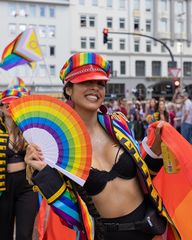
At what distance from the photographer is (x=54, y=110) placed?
204 cm

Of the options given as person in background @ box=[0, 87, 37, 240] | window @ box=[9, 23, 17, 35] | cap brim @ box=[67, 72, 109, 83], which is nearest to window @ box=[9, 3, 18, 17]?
window @ box=[9, 23, 17, 35]

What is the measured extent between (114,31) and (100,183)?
4992 centimetres

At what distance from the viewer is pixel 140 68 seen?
51969 mm

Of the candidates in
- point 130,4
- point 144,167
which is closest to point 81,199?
point 144,167

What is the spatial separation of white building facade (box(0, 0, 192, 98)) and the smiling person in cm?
4571

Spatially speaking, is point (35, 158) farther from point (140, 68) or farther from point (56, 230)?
point (140, 68)

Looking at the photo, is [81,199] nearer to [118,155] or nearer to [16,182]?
[118,155]

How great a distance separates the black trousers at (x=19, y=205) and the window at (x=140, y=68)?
48.7 meters

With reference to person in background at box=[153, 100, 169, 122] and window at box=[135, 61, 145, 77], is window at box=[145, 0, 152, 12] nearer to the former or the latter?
window at box=[135, 61, 145, 77]

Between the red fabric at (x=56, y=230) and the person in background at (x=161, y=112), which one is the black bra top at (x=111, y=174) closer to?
the red fabric at (x=56, y=230)

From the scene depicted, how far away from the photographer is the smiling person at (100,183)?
2.04 m

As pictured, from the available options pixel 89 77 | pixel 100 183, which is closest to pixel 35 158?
pixel 100 183

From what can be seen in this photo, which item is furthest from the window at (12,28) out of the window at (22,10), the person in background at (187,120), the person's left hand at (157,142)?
the person's left hand at (157,142)

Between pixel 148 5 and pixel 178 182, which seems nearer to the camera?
pixel 178 182
